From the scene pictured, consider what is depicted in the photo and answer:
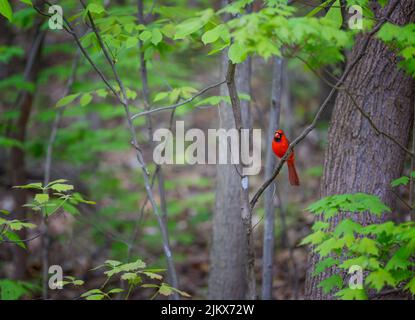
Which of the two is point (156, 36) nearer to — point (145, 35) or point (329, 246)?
point (145, 35)

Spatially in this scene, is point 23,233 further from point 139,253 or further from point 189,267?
point 189,267

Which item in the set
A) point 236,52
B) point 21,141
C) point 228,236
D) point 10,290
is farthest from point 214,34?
point 21,141

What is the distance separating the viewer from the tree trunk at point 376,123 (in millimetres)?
3500

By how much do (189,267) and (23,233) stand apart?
2.44 meters

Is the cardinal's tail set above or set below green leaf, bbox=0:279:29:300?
above

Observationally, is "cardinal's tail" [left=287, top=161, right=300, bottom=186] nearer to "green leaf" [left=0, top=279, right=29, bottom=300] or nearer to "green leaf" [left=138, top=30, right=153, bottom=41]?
"green leaf" [left=138, top=30, right=153, bottom=41]

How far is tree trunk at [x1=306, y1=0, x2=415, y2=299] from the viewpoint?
11.5 ft

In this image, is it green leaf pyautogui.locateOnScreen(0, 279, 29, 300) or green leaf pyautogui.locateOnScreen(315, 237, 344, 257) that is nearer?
green leaf pyautogui.locateOnScreen(315, 237, 344, 257)

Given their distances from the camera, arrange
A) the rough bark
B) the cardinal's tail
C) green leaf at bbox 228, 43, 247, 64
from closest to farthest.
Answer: green leaf at bbox 228, 43, 247, 64
the cardinal's tail
the rough bark

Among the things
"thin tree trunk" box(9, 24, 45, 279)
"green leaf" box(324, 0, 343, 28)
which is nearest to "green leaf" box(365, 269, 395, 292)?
"green leaf" box(324, 0, 343, 28)

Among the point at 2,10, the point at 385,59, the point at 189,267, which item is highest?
the point at 2,10

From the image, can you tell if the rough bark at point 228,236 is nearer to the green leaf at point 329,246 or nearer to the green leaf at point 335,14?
the green leaf at point 335,14

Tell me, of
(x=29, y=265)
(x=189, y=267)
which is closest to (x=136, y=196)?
(x=189, y=267)

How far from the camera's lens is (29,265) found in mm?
7105
